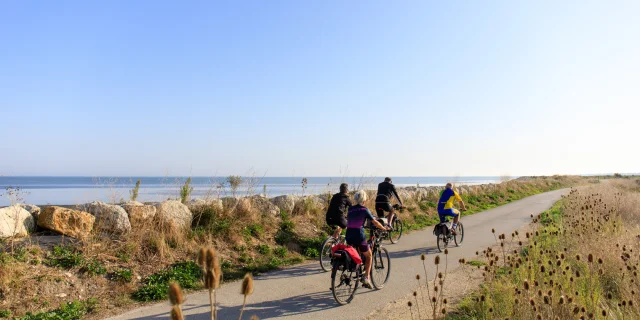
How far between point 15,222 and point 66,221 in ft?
2.84

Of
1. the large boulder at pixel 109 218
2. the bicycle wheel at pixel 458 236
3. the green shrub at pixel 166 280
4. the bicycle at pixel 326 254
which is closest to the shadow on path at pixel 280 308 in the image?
the green shrub at pixel 166 280

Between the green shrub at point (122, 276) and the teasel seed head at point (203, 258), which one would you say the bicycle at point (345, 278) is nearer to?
the green shrub at point (122, 276)

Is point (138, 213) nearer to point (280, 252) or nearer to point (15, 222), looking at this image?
point (15, 222)

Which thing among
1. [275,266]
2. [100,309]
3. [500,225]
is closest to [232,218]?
[275,266]

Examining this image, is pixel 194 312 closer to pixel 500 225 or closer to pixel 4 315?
pixel 4 315

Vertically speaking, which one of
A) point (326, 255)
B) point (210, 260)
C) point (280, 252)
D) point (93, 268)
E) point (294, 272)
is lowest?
point (294, 272)

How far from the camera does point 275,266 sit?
389 inches

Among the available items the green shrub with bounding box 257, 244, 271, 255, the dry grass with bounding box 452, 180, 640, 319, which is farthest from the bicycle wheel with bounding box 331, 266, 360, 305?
the green shrub with bounding box 257, 244, 271, 255

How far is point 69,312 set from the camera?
6.38 metres

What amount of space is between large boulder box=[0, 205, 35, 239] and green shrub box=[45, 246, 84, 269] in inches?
32.7

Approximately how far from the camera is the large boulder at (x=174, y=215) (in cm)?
984

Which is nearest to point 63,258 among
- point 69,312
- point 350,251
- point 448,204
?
point 69,312

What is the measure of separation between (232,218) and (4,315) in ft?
19.0

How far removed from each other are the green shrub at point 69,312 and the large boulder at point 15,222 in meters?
2.27
